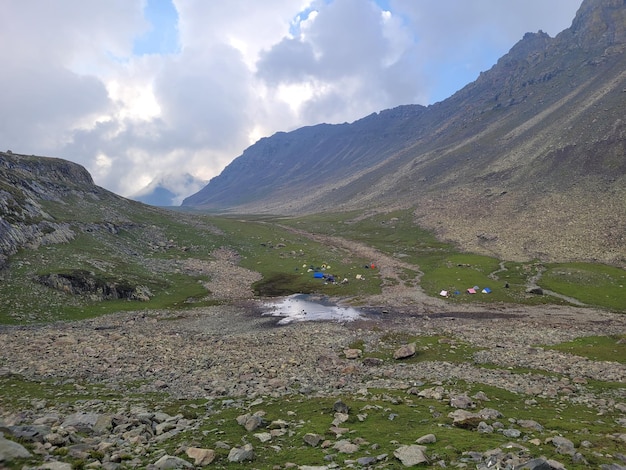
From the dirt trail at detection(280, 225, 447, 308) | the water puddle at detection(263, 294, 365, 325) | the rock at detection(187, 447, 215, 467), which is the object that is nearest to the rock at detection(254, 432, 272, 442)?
the rock at detection(187, 447, 215, 467)

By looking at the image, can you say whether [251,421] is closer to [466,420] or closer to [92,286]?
[466,420]

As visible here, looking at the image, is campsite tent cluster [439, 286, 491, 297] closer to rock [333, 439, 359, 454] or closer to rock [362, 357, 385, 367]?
rock [362, 357, 385, 367]

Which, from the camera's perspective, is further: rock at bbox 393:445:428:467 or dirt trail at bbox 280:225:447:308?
dirt trail at bbox 280:225:447:308

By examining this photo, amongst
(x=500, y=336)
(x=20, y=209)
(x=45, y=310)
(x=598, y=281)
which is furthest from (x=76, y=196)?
(x=598, y=281)

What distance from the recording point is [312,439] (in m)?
18.0

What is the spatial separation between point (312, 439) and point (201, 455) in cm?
503

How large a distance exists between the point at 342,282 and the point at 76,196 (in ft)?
279

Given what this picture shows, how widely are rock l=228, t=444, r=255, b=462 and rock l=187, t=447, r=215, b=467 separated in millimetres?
775

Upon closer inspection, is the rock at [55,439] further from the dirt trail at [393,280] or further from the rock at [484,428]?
the dirt trail at [393,280]

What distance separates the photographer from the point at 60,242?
251ft

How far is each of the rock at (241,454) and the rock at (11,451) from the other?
292 inches

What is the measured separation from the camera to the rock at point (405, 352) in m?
39.2

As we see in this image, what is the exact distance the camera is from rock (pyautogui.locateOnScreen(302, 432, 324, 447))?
1790cm

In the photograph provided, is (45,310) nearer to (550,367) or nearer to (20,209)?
(20,209)
